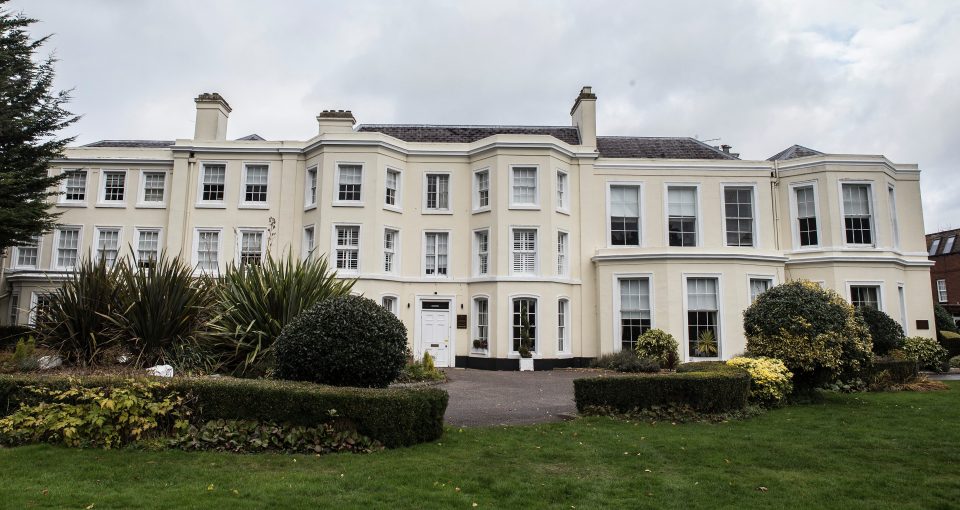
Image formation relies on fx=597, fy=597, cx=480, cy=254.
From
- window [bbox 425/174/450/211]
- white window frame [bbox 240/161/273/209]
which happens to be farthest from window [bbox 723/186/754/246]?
white window frame [bbox 240/161/273/209]

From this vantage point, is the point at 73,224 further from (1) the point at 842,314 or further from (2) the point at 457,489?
(1) the point at 842,314

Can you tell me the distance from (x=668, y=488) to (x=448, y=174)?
59.0 feet

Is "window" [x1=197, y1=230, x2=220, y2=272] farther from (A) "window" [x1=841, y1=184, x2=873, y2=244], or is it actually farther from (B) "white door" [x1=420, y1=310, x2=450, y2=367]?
(A) "window" [x1=841, y1=184, x2=873, y2=244]

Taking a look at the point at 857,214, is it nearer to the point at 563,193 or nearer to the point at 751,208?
the point at 751,208

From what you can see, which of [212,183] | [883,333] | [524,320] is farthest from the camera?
[212,183]

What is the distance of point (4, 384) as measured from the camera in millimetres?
8023

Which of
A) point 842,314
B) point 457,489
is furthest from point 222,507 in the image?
point 842,314

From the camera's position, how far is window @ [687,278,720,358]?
20.2 meters

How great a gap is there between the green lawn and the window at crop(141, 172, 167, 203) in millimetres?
18681

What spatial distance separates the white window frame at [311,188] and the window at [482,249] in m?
6.08

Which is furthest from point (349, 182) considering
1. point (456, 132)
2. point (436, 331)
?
point (436, 331)

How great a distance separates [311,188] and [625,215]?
12059mm

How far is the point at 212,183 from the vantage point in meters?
23.3

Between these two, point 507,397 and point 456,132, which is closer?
point 507,397
